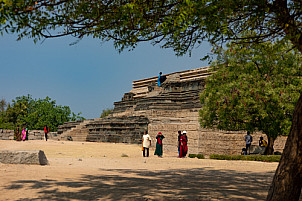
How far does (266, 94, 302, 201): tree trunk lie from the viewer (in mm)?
5371

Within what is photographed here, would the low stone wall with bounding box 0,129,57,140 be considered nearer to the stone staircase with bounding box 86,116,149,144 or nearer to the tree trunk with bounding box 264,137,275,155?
the stone staircase with bounding box 86,116,149,144

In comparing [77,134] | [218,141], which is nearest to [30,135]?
[77,134]

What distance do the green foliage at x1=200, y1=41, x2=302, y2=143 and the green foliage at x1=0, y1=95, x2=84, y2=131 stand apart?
103ft

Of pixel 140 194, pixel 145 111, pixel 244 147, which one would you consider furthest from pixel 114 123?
pixel 140 194

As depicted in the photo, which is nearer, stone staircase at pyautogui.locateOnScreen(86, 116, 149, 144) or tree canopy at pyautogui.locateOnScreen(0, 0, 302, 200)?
tree canopy at pyautogui.locateOnScreen(0, 0, 302, 200)

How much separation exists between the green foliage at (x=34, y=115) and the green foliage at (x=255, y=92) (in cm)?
3140

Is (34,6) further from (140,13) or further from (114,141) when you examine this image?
(114,141)

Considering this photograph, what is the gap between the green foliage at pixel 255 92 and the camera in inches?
743

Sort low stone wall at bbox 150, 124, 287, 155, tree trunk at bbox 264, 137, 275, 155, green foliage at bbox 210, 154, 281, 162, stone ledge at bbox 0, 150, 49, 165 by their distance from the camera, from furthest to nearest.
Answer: low stone wall at bbox 150, 124, 287, 155
tree trunk at bbox 264, 137, 275, 155
green foliage at bbox 210, 154, 281, 162
stone ledge at bbox 0, 150, 49, 165

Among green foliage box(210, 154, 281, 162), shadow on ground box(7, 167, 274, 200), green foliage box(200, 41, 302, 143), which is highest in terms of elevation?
green foliage box(200, 41, 302, 143)

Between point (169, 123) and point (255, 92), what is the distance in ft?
26.9

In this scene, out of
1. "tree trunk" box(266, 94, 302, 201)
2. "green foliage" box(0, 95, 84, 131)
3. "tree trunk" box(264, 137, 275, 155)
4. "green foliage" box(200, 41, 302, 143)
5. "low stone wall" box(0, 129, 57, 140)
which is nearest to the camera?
"tree trunk" box(266, 94, 302, 201)

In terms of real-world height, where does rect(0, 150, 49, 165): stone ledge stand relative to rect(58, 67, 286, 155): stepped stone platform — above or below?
below

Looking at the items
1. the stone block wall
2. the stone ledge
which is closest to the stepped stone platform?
the stone block wall
